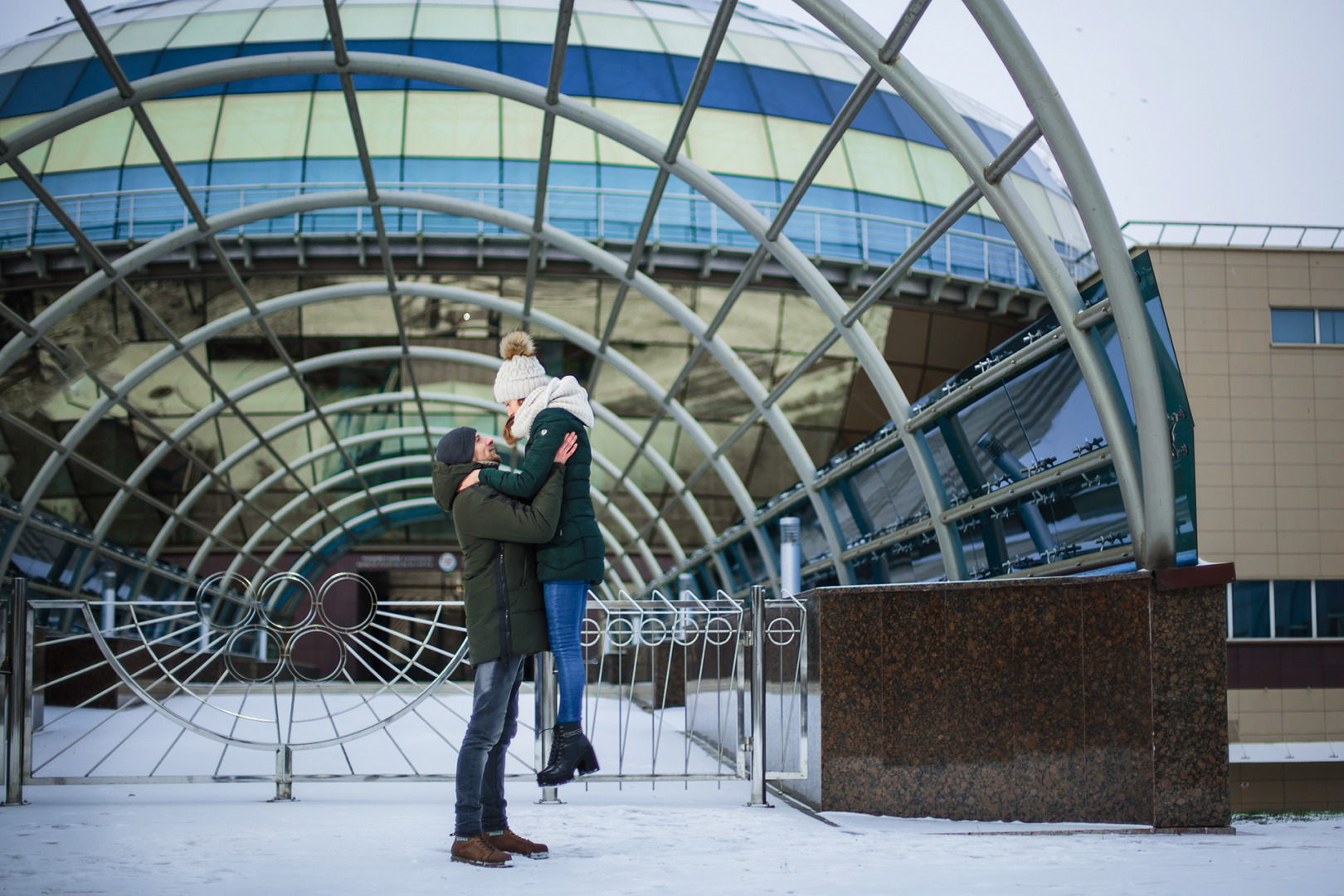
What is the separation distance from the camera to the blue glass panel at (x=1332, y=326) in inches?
1056

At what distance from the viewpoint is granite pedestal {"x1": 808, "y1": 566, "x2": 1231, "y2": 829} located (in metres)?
6.71

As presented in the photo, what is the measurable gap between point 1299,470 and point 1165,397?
851 inches

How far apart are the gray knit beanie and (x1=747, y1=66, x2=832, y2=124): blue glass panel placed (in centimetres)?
2599

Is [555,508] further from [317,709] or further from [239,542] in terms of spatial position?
[239,542]

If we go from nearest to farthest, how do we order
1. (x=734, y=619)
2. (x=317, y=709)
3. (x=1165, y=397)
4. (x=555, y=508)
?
(x=555, y=508)
(x=1165, y=397)
(x=734, y=619)
(x=317, y=709)

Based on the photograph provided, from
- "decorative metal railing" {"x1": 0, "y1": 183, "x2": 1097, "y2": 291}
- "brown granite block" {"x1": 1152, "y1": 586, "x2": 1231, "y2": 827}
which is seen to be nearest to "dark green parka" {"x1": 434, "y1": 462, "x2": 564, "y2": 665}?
"brown granite block" {"x1": 1152, "y1": 586, "x2": 1231, "y2": 827}

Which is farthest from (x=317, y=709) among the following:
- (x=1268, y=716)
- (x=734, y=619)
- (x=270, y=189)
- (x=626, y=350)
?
(x=1268, y=716)

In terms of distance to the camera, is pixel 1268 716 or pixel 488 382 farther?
pixel 488 382

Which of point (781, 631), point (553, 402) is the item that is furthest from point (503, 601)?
point (781, 631)

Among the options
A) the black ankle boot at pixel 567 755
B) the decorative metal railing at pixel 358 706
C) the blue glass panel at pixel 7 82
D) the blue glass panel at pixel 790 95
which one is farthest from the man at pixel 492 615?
the blue glass panel at pixel 7 82

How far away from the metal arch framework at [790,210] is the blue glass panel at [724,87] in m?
11.5

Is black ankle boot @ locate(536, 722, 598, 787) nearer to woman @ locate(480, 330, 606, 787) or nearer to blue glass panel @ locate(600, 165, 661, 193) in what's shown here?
woman @ locate(480, 330, 606, 787)

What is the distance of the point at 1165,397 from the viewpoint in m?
7.12

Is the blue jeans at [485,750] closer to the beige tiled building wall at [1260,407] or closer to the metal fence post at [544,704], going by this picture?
the metal fence post at [544,704]
